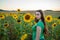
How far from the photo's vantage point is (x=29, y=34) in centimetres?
246

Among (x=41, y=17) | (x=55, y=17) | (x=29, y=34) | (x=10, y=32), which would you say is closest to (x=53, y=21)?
(x=55, y=17)

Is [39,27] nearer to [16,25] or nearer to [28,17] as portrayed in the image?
[28,17]

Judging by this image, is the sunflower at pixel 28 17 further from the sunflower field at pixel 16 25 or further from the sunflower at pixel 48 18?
the sunflower at pixel 48 18

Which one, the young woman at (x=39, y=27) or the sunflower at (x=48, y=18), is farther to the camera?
the sunflower at (x=48, y=18)

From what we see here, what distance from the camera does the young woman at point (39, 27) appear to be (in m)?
2.39

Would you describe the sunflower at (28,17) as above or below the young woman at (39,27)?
above

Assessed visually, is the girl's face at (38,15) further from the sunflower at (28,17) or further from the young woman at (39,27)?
the sunflower at (28,17)

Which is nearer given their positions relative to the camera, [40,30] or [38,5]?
[40,30]

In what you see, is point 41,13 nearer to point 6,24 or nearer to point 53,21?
point 53,21

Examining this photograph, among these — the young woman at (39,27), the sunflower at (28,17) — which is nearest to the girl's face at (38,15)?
the young woman at (39,27)

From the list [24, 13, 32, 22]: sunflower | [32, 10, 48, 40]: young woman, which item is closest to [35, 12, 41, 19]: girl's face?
[32, 10, 48, 40]: young woman

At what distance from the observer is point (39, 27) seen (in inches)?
94.3

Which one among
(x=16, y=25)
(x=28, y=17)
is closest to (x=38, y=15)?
(x=28, y=17)

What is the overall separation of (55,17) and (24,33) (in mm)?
577
